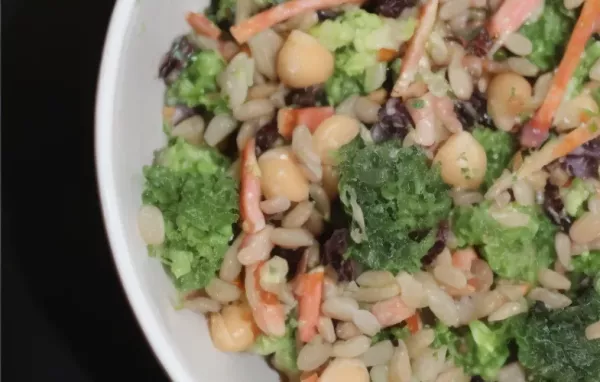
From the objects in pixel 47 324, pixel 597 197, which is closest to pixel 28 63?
pixel 47 324

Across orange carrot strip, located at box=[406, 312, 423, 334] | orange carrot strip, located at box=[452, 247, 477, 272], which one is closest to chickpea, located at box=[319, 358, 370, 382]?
orange carrot strip, located at box=[406, 312, 423, 334]

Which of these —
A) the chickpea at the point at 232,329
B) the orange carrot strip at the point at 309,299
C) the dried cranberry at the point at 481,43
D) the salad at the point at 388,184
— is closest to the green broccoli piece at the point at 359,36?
the salad at the point at 388,184

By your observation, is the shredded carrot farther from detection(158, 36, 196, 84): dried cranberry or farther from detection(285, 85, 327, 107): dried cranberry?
detection(158, 36, 196, 84): dried cranberry

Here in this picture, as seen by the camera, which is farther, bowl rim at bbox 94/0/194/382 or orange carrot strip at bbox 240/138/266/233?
orange carrot strip at bbox 240/138/266/233

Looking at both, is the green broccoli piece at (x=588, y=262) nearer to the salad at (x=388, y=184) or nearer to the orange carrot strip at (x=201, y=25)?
the salad at (x=388, y=184)

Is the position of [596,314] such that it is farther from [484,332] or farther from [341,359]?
[341,359]
